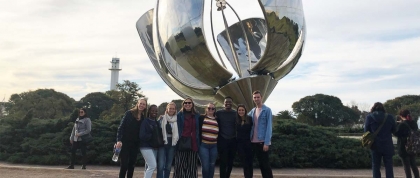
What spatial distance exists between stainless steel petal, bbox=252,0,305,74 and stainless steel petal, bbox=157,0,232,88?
1.02 m

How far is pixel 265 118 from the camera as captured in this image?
17.2ft

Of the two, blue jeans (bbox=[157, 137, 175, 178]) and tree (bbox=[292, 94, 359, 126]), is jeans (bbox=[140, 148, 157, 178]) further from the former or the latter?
tree (bbox=[292, 94, 359, 126])

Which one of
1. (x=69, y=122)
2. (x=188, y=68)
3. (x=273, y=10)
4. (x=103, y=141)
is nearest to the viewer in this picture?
(x=273, y=10)

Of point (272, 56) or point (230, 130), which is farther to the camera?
point (272, 56)

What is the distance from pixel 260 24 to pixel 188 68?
569 centimetres

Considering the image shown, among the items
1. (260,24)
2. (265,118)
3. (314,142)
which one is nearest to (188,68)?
(314,142)

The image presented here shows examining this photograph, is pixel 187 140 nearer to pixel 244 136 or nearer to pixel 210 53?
pixel 244 136

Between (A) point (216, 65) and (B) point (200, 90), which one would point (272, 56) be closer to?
(A) point (216, 65)

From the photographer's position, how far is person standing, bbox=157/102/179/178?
517 centimetres

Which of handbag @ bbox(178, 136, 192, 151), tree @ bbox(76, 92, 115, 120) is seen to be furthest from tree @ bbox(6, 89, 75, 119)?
handbag @ bbox(178, 136, 192, 151)

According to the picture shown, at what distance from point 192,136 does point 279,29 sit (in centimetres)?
423

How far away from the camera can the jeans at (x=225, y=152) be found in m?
5.32

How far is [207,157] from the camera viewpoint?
5.24m

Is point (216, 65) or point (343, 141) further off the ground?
point (216, 65)
